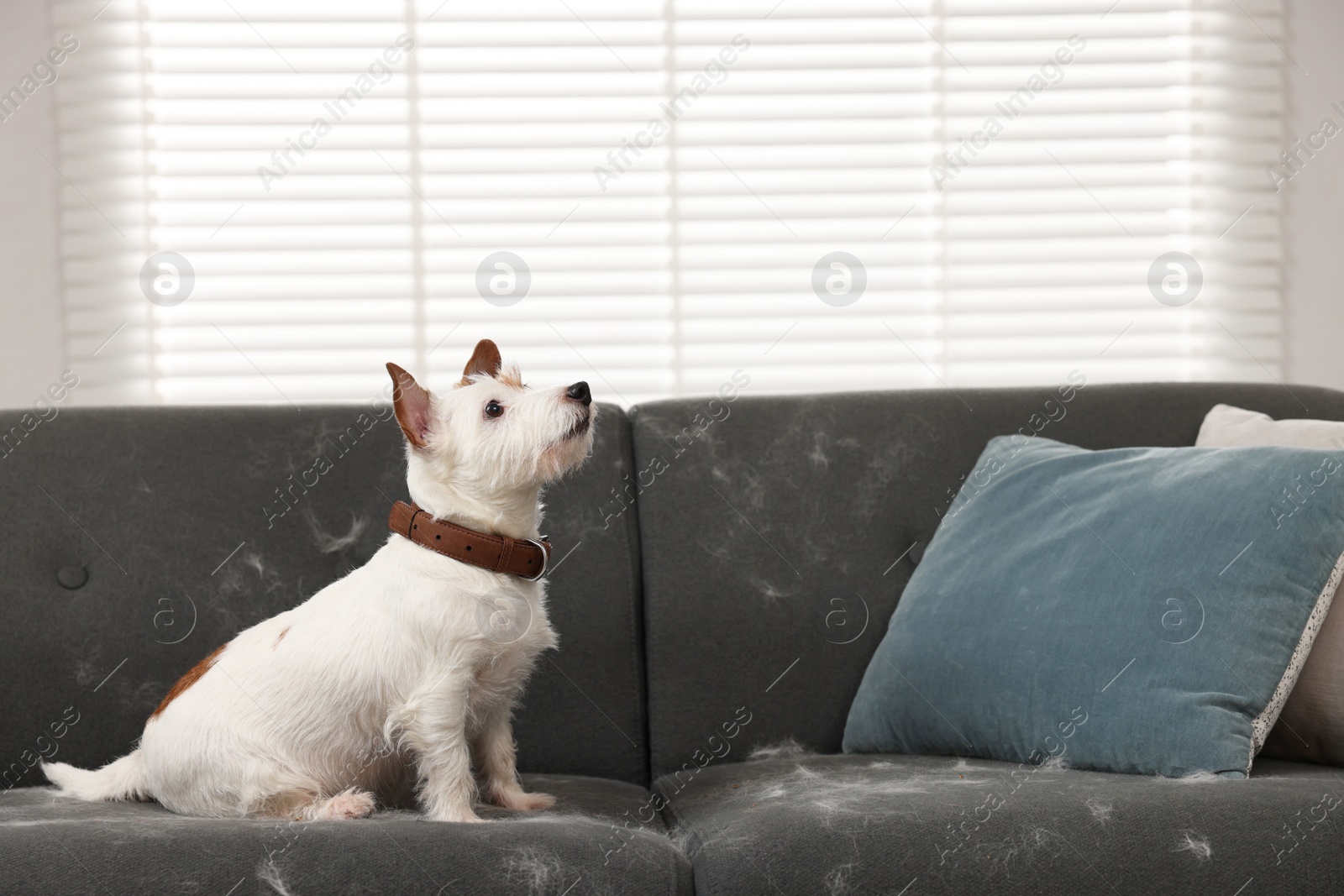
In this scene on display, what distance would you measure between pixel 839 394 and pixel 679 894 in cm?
94

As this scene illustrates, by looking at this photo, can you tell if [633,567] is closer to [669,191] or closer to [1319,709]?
[1319,709]

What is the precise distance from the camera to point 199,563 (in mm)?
1587

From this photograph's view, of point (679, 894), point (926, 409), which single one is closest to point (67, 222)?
point (926, 409)

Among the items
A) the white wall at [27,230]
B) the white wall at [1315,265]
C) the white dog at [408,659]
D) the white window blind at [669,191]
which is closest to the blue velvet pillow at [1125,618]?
the white dog at [408,659]

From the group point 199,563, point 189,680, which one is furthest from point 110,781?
point 199,563

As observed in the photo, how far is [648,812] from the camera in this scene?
1337mm

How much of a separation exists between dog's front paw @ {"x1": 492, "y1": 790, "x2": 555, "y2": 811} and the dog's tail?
1.43 feet

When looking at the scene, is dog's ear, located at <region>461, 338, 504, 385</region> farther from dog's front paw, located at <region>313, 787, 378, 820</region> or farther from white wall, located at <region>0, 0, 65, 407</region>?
white wall, located at <region>0, 0, 65, 407</region>

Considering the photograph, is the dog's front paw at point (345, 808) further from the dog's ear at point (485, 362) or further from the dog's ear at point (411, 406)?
the dog's ear at point (485, 362)

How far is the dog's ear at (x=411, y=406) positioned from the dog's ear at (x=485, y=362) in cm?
11

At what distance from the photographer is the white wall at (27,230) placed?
2324 millimetres

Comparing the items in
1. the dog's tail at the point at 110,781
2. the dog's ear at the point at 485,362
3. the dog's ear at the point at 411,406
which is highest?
the dog's ear at the point at 485,362

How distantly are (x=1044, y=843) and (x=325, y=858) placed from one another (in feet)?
2.31

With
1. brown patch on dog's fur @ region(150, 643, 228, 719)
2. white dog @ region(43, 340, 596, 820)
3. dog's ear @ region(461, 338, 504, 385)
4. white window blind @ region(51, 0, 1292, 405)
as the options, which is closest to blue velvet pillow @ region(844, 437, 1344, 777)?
white dog @ region(43, 340, 596, 820)
